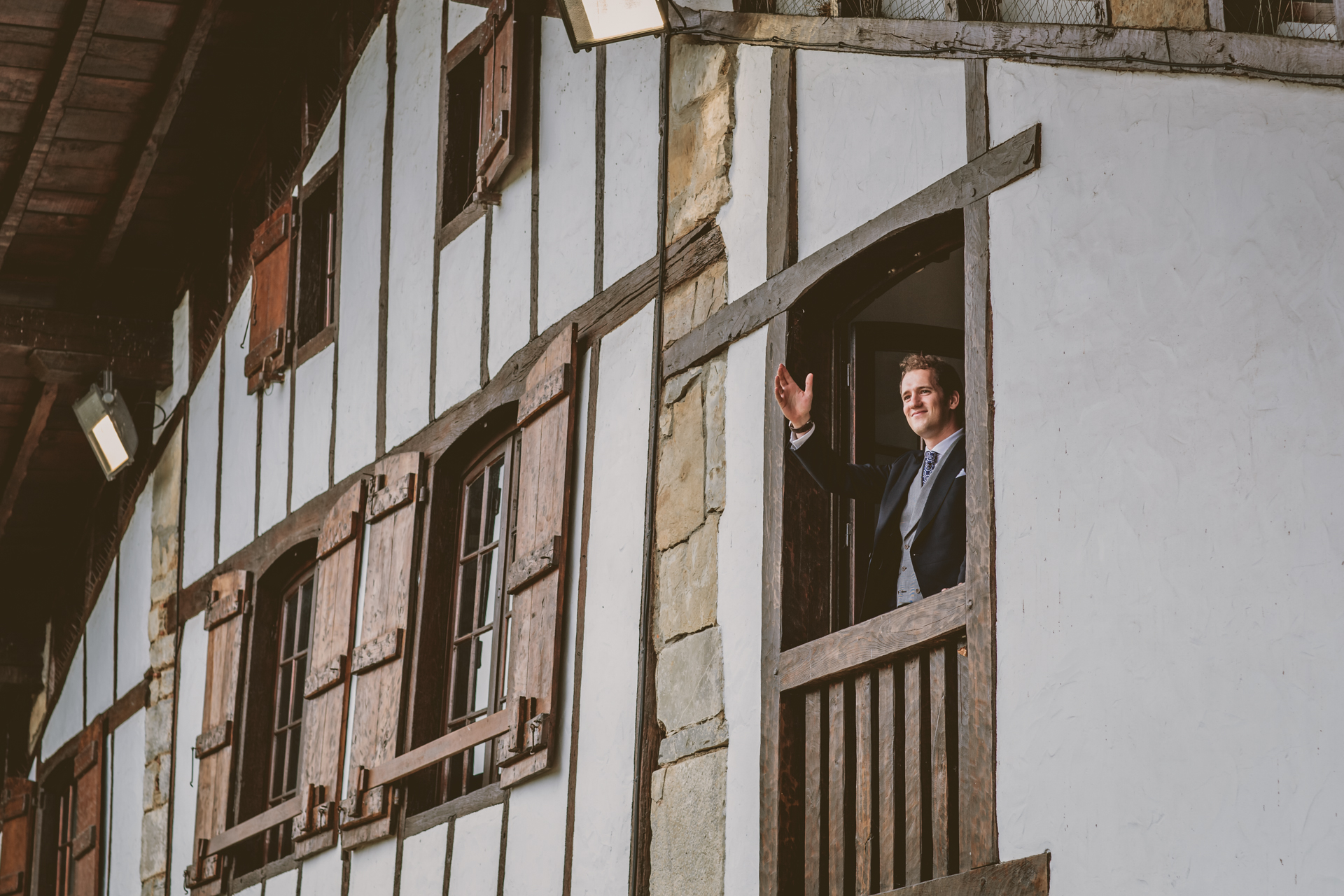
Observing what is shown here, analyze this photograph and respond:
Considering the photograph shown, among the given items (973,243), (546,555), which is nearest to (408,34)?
(546,555)

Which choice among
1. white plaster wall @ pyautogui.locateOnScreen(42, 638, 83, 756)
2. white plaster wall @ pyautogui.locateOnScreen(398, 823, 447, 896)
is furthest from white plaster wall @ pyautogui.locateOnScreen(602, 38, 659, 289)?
white plaster wall @ pyautogui.locateOnScreen(42, 638, 83, 756)

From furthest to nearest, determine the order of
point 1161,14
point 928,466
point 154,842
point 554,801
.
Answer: point 154,842
point 554,801
point 928,466
point 1161,14

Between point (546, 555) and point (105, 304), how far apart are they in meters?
4.74

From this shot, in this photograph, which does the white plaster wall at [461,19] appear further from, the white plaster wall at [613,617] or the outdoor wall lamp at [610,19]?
the white plaster wall at [613,617]

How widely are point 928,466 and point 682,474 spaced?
Answer: 0.87 metres

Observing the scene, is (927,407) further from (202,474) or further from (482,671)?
(202,474)

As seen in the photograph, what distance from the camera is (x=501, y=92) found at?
647 centimetres

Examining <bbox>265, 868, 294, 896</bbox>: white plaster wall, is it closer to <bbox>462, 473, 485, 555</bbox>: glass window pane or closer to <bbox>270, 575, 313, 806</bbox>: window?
<bbox>270, 575, 313, 806</bbox>: window

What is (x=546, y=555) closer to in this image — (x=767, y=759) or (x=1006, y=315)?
(x=767, y=759)

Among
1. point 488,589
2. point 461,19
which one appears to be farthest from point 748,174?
point 461,19

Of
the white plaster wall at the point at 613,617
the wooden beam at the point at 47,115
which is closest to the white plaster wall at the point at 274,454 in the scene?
the wooden beam at the point at 47,115

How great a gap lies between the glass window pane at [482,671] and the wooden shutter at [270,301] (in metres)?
2.34

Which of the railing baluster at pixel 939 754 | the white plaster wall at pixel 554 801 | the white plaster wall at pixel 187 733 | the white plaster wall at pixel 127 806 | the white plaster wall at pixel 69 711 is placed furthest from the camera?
the white plaster wall at pixel 69 711

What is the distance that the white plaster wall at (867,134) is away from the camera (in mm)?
4477
